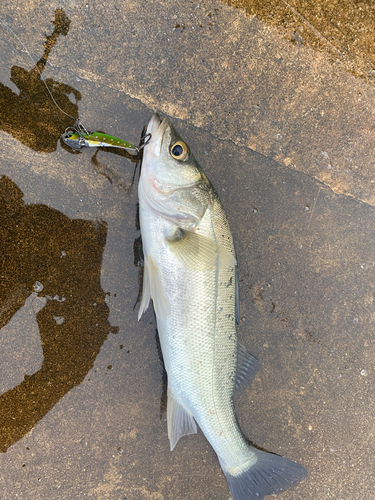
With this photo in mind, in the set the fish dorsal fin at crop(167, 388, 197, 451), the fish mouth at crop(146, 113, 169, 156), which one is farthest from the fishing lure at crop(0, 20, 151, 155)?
the fish dorsal fin at crop(167, 388, 197, 451)

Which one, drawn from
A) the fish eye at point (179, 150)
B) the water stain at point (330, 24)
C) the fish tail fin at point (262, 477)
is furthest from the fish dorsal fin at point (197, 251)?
the water stain at point (330, 24)

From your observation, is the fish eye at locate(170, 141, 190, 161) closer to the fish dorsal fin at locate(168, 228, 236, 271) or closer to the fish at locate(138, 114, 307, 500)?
the fish at locate(138, 114, 307, 500)

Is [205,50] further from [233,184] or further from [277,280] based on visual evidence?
[277,280]

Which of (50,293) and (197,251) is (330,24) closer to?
(197,251)

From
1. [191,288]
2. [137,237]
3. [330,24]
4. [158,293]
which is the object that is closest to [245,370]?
[191,288]

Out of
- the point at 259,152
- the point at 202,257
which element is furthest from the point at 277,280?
the point at 259,152

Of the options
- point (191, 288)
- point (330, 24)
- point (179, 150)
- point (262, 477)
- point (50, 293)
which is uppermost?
point (330, 24)
